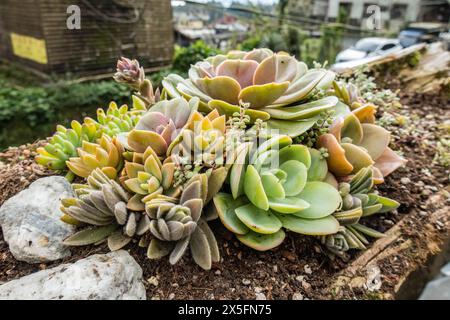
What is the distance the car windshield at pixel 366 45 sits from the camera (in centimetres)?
734

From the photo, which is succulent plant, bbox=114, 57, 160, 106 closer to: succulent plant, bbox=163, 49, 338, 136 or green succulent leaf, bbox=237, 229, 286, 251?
succulent plant, bbox=163, 49, 338, 136

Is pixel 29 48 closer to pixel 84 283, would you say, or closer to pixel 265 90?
pixel 265 90

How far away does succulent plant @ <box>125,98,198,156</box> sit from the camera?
3.87 feet

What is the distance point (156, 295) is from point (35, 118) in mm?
3798

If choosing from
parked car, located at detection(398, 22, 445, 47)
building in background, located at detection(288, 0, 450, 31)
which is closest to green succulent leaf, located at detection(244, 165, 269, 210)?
building in background, located at detection(288, 0, 450, 31)

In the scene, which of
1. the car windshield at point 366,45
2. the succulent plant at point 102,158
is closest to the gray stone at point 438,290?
the succulent plant at point 102,158

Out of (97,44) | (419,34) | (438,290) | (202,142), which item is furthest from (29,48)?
(419,34)

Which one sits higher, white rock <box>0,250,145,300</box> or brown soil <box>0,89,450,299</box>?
white rock <box>0,250,145,300</box>

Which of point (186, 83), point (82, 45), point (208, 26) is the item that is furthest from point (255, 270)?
point (82, 45)

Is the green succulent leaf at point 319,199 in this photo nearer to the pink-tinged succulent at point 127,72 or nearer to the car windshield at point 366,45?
the pink-tinged succulent at point 127,72

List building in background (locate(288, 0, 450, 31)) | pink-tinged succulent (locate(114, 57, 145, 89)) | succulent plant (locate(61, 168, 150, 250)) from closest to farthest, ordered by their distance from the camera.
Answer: succulent plant (locate(61, 168, 150, 250)) → pink-tinged succulent (locate(114, 57, 145, 89)) → building in background (locate(288, 0, 450, 31))

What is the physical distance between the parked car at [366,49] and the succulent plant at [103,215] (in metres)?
5.73

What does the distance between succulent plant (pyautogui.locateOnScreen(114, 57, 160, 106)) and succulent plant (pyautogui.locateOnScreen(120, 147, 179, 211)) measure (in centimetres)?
42

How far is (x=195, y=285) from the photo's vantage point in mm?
1097
